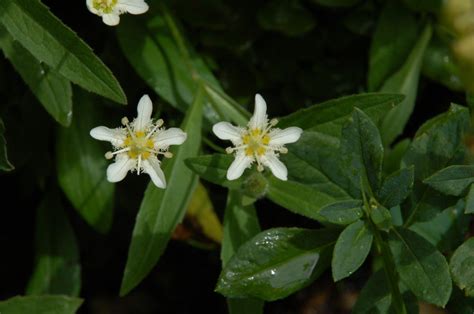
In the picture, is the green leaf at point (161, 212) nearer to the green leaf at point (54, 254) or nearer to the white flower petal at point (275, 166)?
the white flower petal at point (275, 166)

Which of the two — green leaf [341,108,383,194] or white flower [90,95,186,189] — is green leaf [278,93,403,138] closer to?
green leaf [341,108,383,194]

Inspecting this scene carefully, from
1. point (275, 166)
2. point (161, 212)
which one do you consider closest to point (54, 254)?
point (161, 212)

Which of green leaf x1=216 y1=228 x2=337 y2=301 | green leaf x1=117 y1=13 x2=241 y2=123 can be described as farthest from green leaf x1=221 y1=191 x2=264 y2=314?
green leaf x1=117 y1=13 x2=241 y2=123

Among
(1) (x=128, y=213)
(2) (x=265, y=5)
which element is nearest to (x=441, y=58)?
(2) (x=265, y=5)

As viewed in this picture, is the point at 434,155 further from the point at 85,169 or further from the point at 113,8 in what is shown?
the point at 85,169

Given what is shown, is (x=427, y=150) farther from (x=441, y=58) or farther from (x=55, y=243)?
(x=55, y=243)

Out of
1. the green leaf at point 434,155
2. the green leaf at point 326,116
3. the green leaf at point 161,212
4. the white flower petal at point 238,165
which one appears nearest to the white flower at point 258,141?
the white flower petal at point 238,165

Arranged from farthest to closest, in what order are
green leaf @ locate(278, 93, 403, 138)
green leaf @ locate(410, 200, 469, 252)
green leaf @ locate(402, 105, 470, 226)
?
1. green leaf @ locate(410, 200, 469, 252)
2. green leaf @ locate(278, 93, 403, 138)
3. green leaf @ locate(402, 105, 470, 226)
